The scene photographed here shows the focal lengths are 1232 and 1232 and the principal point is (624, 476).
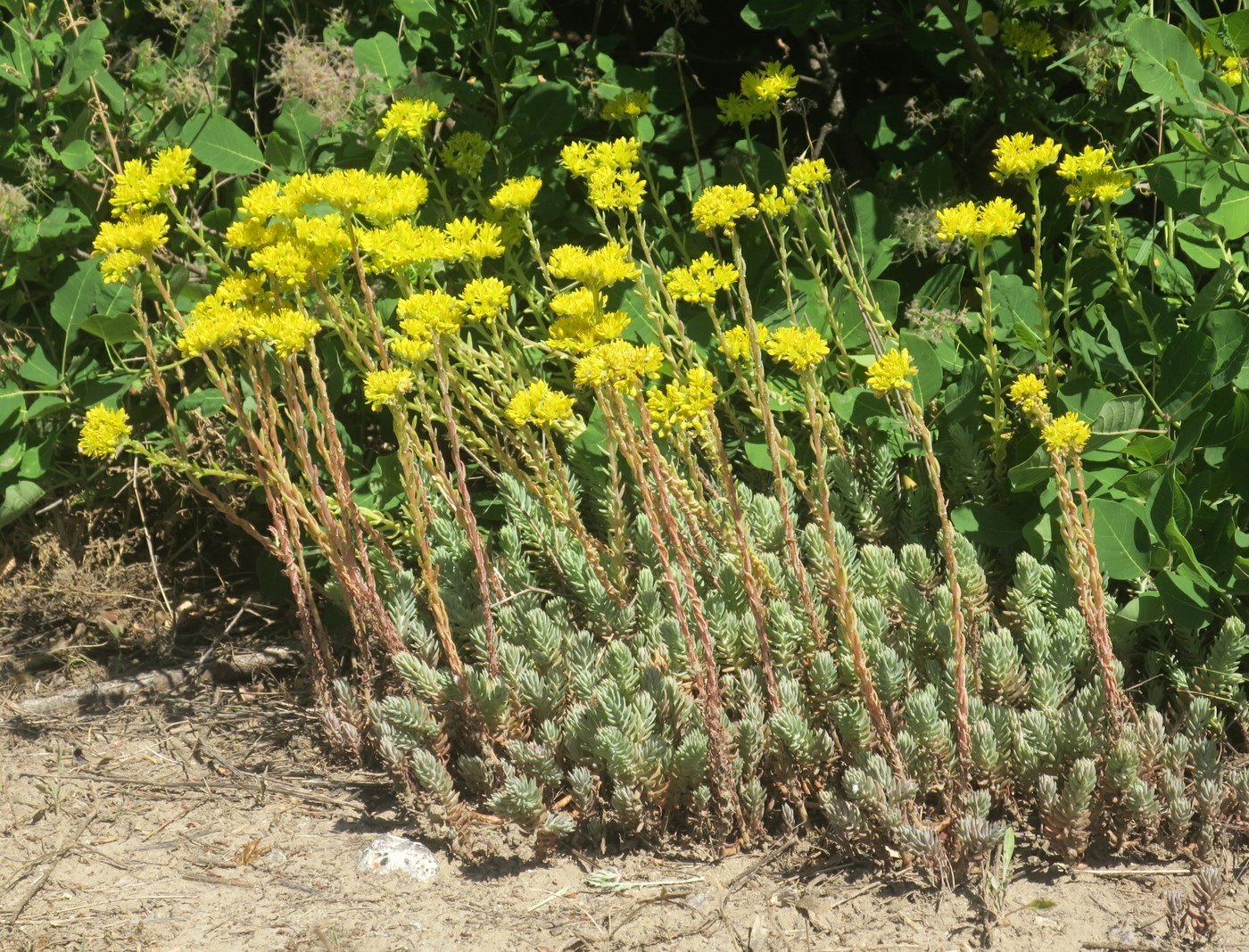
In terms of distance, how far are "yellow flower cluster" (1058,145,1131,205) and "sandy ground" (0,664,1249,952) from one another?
4.23 feet

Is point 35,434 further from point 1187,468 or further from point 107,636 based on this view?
point 1187,468

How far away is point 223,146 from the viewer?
3.18 m

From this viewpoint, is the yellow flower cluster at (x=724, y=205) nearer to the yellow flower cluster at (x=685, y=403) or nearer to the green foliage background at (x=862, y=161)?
the yellow flower cluster at (x=685, y=403)

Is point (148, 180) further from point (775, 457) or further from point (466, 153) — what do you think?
point (775, 457)

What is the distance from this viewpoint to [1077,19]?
132 inches

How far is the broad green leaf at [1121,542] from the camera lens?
244cm

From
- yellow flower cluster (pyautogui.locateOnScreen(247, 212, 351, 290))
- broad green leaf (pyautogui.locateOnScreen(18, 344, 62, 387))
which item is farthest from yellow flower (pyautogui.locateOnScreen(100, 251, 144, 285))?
broad green leaf (pyautogui.locateOnScreen(18, 344, 62, 387))

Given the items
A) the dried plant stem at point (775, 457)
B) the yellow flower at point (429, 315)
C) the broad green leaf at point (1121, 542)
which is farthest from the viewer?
the broad green leaf at point (1121, 542)

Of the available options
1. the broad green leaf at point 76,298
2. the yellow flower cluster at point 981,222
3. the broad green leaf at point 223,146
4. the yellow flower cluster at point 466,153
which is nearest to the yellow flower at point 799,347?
the yellow flower cluster at point 981,222

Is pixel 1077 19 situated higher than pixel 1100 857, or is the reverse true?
pixel 1077 19

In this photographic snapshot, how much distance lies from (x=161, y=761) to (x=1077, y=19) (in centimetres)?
302

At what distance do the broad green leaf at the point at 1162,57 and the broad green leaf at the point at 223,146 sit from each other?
82.2 inches

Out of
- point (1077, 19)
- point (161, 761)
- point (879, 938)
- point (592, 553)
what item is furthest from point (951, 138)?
point (161, 761)

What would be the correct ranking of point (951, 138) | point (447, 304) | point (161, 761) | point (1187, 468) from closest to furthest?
1. point (447, 304)
2. point (1187, 468)
3. point (161, 761)
4. point (951, 138)
